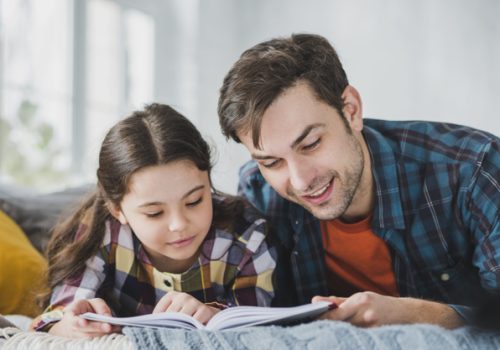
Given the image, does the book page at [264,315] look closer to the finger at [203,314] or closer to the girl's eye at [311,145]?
the finger at [203,314]

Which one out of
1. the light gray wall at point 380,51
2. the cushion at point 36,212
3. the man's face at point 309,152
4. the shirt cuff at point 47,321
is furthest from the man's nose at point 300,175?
the light gray wall at point 380,51

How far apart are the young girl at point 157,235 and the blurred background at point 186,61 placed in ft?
6.56

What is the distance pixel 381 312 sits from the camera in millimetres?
1089

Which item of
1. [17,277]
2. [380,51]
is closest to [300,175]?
[17,277]

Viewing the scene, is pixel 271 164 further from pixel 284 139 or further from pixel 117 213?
pixel 117 213

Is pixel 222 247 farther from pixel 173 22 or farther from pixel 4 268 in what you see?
pixel 173 22

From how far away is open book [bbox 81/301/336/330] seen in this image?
1.00 meters

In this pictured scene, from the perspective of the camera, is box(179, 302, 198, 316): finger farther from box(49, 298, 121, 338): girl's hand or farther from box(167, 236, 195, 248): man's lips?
box(167, 236, 195, 248): man's lips

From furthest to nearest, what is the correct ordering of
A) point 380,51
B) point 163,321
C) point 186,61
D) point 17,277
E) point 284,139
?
point 186,61, point 380,51, point 17,277, point 284,139, point 163,321

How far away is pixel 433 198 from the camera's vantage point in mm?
1508

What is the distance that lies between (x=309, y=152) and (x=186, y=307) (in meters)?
0.43

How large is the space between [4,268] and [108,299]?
0.35 m

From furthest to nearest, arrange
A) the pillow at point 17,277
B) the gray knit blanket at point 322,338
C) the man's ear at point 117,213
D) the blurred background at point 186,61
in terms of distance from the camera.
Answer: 1. the blurred background at point 186,61
2. the pillow at point 17,277
3. the man's ear at point 117,213
4. the gray knit blanket at point 322,338

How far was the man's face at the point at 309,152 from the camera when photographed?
4.52 feet
